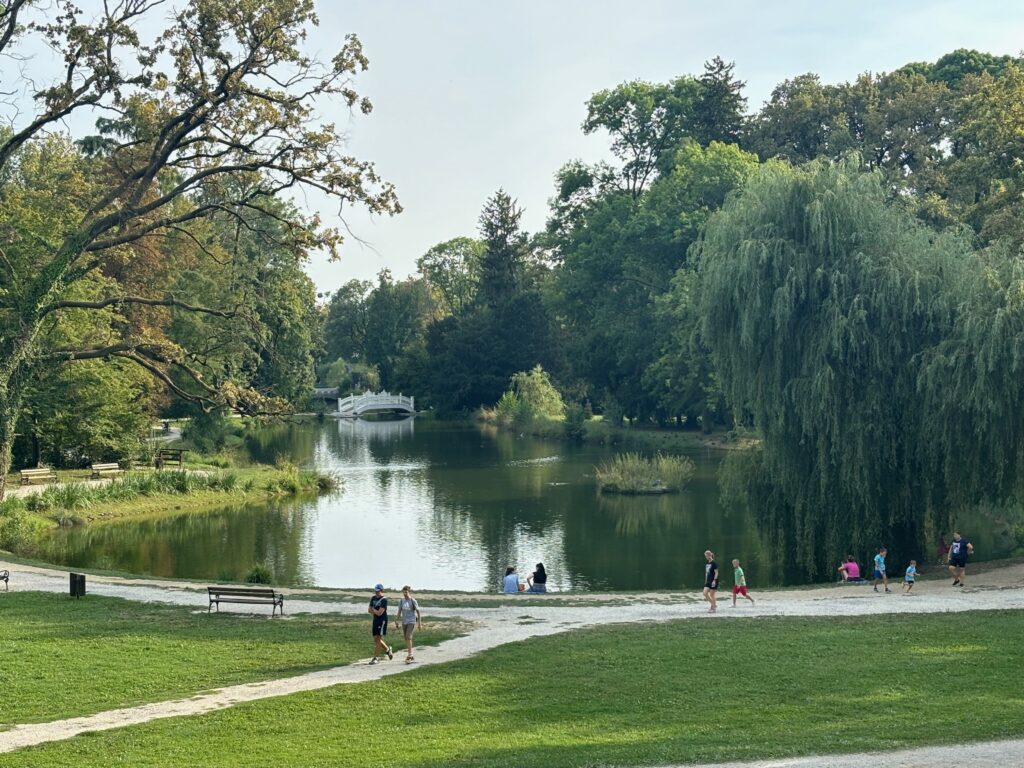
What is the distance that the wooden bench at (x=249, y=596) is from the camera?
839 inches

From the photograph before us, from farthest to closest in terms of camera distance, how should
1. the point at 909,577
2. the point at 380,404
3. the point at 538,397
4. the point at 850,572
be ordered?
the point at 380,404
the point at 538,397
the point at 850,572
the point at 909,577

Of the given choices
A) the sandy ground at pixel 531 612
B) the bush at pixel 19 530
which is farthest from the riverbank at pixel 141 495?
the sandy ground at pixel 531 612

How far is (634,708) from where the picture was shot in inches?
545

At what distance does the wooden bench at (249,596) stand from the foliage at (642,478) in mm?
25877

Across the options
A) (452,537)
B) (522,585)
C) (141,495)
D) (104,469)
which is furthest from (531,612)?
(104,469)

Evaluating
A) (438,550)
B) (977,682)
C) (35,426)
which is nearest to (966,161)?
(438,550)

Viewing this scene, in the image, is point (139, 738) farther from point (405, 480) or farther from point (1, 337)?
point (405, 480)

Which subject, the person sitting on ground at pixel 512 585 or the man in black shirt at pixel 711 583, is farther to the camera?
the person sitting on ground at pixel 512 585

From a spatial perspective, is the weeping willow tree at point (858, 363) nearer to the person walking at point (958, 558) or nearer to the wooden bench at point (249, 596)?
the person walking at point (958, 558)

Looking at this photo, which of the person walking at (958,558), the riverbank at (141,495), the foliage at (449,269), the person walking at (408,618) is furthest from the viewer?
the foliage at (449,269)

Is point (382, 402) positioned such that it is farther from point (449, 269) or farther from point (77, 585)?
point (77, 585)

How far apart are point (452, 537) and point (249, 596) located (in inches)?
588

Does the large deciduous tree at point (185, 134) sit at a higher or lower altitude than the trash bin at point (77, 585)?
higher

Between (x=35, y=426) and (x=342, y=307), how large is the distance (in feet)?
337
